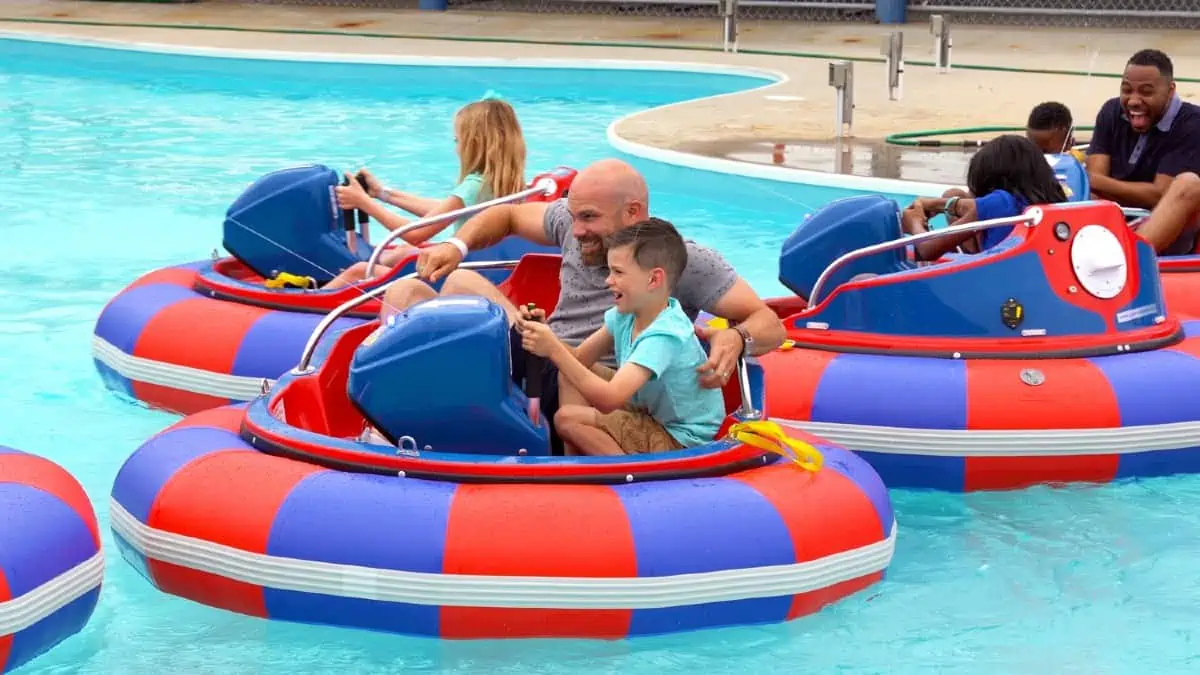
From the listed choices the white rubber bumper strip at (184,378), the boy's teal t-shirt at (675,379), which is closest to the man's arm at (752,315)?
the boy's teal t-shirt at (675,379)

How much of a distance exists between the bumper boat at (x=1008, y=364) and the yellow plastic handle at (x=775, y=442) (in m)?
0.87

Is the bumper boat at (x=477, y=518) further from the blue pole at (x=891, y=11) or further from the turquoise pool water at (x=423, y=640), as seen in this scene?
the blue pole at (x=891, y=11)

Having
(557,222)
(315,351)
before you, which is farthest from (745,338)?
(315,351)

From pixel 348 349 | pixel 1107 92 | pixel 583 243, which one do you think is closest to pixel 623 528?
pixel 583 243

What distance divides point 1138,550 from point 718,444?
4.41 feet

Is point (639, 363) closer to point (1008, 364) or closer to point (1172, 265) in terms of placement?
point (1008, 364)

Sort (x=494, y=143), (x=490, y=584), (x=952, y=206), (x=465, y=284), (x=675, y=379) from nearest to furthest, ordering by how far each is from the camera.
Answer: (x=490, y=584)
(x=675, y=379)
(x=465, y=284)
(x=952, y=206)
(x=494, y=143)

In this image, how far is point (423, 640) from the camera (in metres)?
4.44

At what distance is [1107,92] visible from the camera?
39.2 ft

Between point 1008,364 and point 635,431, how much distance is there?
1473 mm

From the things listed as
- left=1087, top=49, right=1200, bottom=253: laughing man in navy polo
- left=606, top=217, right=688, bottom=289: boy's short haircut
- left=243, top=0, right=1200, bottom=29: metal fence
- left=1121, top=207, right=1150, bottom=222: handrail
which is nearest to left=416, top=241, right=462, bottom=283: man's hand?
left=606, top=217, right=688, bottom=289: boy's short haircut

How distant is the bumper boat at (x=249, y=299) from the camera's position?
246 inches

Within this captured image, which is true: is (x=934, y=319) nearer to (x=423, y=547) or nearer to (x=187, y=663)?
(x=423, y=547)

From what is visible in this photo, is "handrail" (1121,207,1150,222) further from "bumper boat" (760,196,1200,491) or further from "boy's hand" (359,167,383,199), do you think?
"boy's hand" (359,167,383,199)
